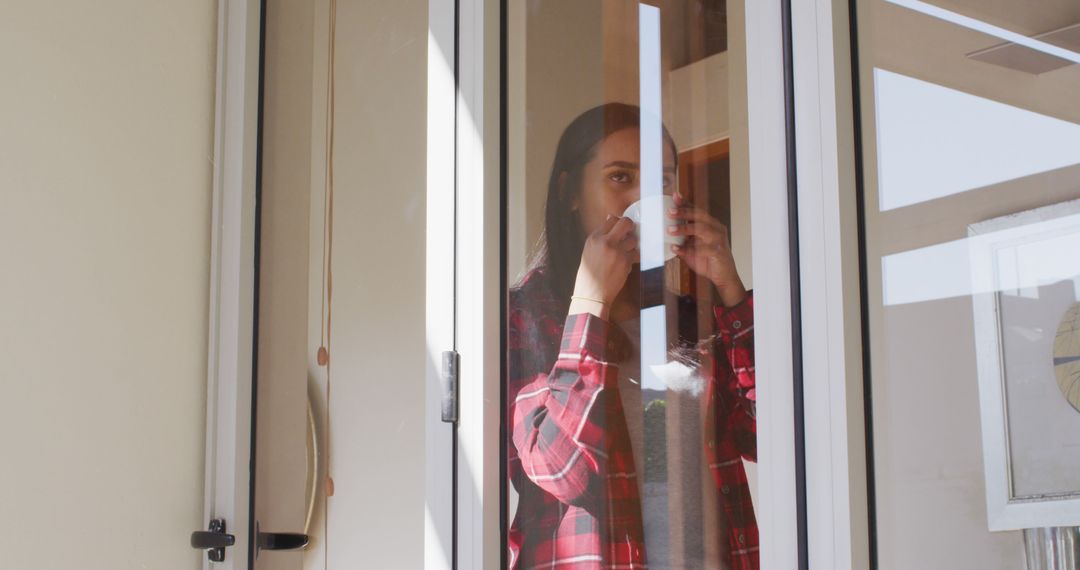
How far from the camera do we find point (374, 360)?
6.47 feet

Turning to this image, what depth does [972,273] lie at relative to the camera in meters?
0.92

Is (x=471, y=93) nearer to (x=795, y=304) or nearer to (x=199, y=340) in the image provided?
(x=795, y=304)

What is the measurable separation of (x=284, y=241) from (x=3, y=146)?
554mm

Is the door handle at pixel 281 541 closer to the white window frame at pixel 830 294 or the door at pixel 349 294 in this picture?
the door at pixel 349 294

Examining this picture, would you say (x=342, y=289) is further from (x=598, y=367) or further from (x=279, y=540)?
(x=598, y=367)

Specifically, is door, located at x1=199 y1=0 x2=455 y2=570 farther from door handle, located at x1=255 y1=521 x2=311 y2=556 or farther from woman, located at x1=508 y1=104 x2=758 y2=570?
woman, located at x1=508 y1=104 x2=758 y2=570

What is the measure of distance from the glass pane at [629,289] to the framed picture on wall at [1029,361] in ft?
0.86

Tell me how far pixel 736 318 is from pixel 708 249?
91 millimetres

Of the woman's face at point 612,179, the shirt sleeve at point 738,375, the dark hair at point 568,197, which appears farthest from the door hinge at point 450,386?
the shirt sleeve at point 738,375

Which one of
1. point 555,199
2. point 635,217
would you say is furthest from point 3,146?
point 635,217

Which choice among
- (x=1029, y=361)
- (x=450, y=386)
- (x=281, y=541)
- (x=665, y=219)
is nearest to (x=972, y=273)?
(x=1029, y=361)

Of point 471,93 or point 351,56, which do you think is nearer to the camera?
point 471,93

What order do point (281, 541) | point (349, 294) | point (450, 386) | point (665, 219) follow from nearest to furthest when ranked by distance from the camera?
point (665, 219) < point (450, 386) < point (349, 294) < point (281, 541)

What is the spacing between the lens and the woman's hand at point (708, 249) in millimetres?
1146
